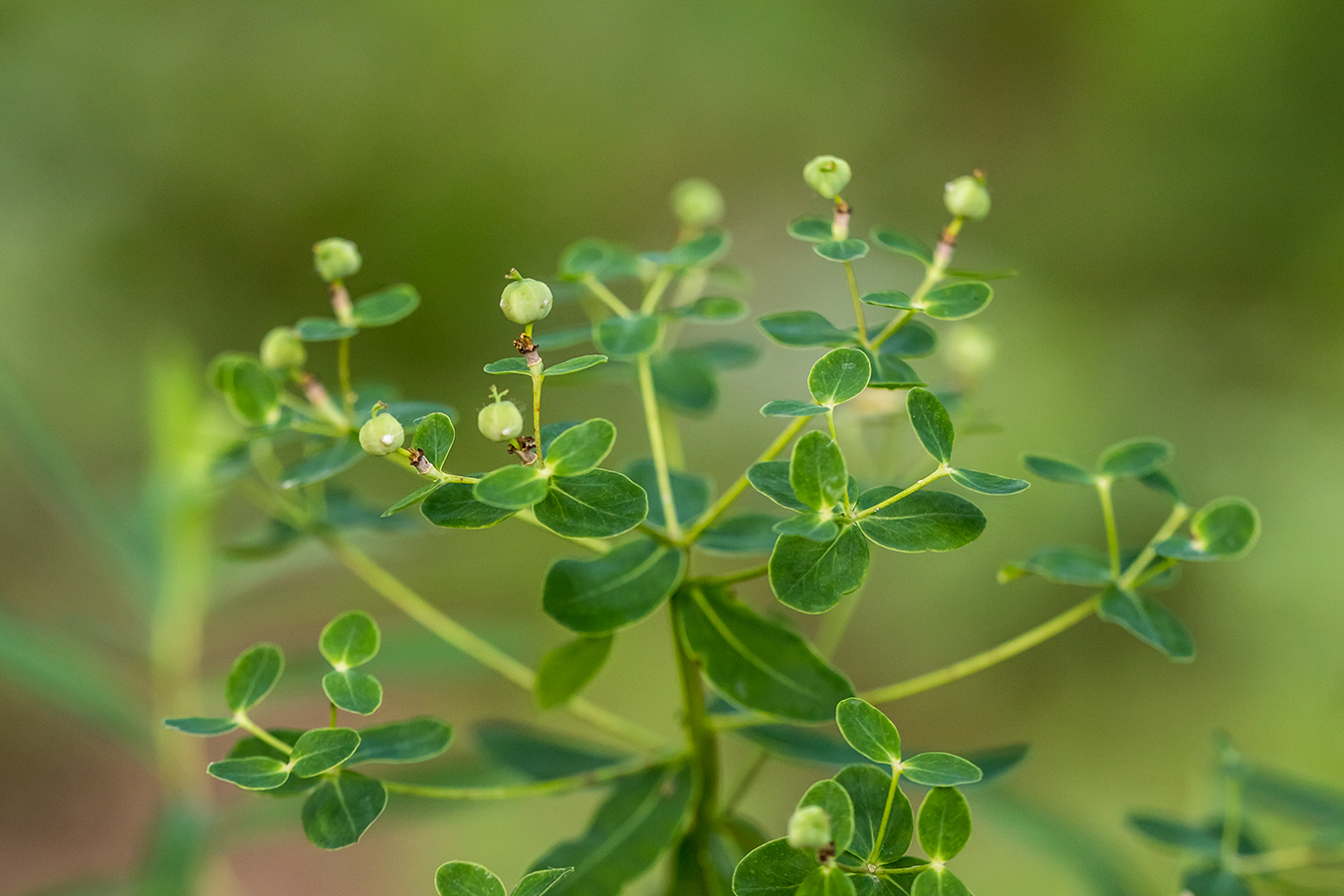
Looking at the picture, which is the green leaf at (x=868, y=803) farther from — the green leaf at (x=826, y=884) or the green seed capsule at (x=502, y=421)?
the green seed capsule at (x=502, y=421)

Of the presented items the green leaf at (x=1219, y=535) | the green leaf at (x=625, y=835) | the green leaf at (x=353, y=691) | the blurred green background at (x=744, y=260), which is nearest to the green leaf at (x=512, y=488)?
the green leaf at (x=353, y=691)

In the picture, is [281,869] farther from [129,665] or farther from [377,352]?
[377,352]

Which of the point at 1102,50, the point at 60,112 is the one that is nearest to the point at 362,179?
the point at 60,112

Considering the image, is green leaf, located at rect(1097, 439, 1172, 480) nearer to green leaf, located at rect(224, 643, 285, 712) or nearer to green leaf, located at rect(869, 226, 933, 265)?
green leaf, located at rect(869, 226, 933, 265)

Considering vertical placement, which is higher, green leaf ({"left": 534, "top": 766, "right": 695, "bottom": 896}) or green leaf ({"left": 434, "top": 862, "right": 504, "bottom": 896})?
green leaf ({"left": 434, "top": 862, "right": 504, "bottom": 896})

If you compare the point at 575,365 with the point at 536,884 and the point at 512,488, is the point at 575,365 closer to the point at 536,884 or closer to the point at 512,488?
the point at 512,488

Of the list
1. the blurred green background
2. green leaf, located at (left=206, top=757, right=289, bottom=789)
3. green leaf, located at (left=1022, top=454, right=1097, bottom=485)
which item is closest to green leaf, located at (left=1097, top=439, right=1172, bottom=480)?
green leaf, located at (left=1022, top=454, right=1097, bottom=485)

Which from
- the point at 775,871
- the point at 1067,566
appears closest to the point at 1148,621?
the point at 1067,566
